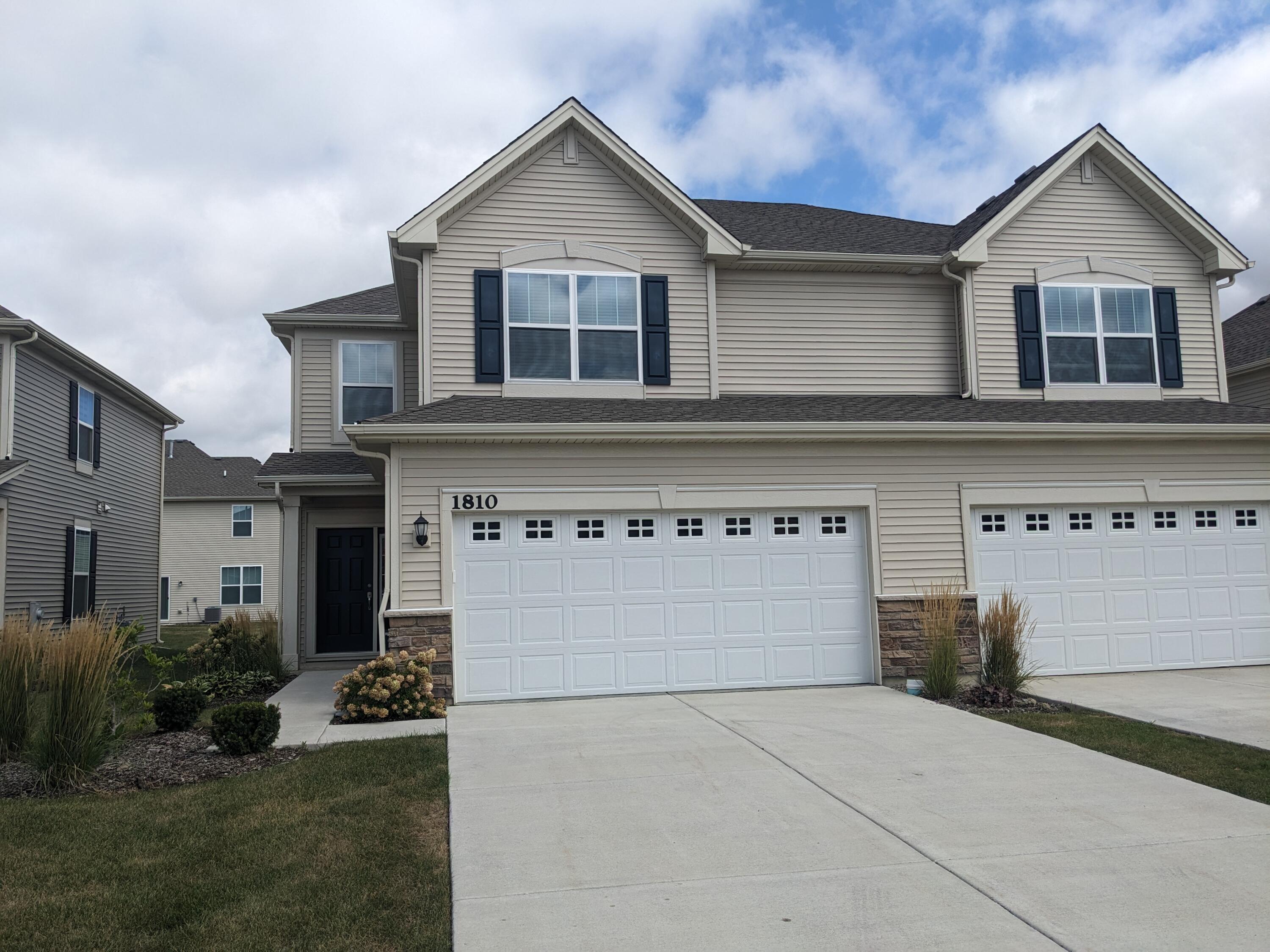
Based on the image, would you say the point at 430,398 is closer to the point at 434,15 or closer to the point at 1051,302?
the point at 434,15

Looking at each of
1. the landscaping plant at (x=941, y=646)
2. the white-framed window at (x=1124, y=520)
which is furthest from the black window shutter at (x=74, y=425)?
the white-framed window at (x=1124, y=520)

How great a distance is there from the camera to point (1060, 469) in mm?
12008

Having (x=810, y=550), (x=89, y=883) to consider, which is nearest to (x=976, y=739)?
(x=810, y=550)

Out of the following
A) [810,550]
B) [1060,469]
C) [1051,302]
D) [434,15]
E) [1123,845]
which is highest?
[434,15]

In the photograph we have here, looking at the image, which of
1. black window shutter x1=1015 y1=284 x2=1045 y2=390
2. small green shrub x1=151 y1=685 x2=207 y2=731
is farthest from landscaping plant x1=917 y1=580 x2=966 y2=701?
small green shrub x1=151 y1=685 x2=207 y2=731

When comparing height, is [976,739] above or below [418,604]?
below

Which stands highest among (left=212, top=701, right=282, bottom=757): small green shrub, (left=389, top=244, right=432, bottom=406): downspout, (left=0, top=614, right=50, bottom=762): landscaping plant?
(left=389, top=244, right=432, bottom=406): downspout

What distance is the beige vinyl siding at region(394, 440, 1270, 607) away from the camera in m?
10.8

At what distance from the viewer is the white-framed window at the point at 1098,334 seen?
44.4 feet

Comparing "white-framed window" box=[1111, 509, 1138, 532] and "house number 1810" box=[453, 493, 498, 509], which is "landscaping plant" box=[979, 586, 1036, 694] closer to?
"white-framed window" box=[1111, 509, 1138, 532]

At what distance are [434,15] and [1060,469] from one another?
958 cm

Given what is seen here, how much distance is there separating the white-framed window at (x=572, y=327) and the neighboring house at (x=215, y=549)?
20.6 m

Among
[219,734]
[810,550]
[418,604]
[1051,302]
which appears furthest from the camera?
[1051,302]

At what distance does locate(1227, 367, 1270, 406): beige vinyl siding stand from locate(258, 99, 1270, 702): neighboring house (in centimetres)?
473
